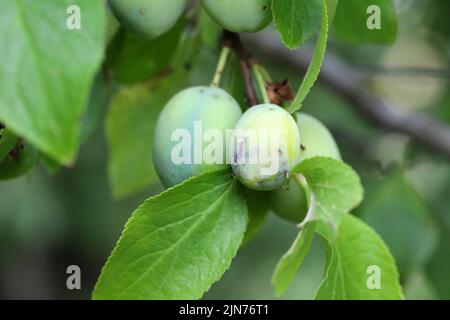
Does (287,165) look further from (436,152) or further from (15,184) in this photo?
(15,184)

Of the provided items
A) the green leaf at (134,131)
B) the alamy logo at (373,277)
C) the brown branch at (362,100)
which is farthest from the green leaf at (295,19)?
the brown branch at (362,100)

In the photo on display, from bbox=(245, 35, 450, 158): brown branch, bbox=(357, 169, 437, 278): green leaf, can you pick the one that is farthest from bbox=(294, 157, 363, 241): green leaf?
bbox=(245, 35, 450, 158): brown branch

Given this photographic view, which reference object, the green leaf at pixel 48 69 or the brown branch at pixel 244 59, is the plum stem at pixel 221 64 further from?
the green leaf at pixel 48 69

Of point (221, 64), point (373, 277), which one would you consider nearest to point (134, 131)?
point (221, 64)

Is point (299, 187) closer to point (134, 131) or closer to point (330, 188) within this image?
point (330, 188)

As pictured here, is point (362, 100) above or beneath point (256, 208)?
beneath
